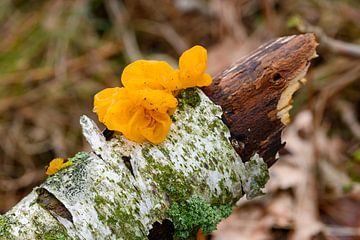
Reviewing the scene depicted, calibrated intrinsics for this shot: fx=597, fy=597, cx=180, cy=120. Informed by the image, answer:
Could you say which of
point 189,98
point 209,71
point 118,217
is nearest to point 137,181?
point 118,217

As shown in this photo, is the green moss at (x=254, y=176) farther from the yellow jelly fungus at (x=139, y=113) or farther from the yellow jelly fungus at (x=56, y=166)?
the yellow jelly fungus at (x=56, y=166)

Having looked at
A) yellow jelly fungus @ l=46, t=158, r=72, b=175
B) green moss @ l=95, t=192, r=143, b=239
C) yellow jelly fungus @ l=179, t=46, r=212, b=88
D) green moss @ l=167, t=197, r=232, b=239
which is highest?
yellow jelly fungus @ l=179, t=46, r=212, b=88

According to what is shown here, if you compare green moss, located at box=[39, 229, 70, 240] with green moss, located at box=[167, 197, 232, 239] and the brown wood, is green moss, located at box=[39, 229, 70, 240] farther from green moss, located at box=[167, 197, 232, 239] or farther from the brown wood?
the brown wood

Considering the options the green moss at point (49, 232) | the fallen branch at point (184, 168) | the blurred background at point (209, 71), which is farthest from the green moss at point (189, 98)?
the blurred background at point (209, 71)

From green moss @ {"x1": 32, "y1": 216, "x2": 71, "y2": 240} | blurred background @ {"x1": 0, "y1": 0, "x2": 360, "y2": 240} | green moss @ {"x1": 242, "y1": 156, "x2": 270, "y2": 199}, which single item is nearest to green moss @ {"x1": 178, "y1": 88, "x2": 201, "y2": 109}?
green moss @ {"x1": 242, "y1": 156, "x2": 270, "y2": 199}

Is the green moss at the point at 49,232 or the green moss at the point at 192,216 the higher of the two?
the green moss at the point at 49,232

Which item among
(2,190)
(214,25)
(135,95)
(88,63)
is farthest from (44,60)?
(135,95)

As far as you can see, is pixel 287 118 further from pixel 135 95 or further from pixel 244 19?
pixel 244 19
